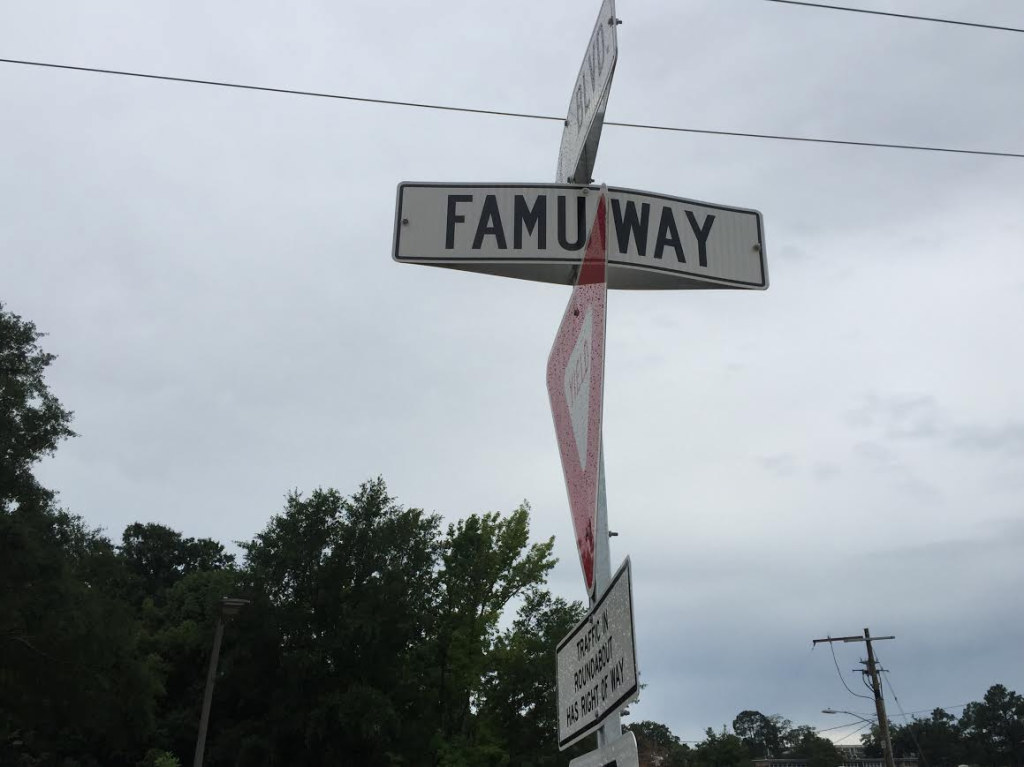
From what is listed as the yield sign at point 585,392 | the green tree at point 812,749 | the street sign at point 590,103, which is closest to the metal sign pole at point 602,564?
the yield sign at point 585,392

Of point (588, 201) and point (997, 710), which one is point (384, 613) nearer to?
point (588, 201)

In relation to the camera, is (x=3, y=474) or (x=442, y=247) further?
(x=3, y=474)

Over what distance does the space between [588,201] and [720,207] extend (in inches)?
19.5

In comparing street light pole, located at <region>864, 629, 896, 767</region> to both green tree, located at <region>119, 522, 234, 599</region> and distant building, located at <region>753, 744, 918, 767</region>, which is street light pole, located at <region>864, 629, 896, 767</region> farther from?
distant building, located at <region>753, 744, 918, 767</region>

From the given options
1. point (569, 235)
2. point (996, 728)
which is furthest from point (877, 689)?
point (996, 728)

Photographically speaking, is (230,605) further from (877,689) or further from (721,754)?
(721,754)

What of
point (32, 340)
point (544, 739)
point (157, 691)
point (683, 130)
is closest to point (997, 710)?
point (544, 739)

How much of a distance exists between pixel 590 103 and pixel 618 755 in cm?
233

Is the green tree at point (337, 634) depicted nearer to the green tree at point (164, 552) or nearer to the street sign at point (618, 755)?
the street sign at point (618, 755)

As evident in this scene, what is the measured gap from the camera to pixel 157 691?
106 ft

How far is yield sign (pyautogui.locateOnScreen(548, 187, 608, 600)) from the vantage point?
8.56 feet

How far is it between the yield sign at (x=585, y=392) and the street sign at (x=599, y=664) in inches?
7.3

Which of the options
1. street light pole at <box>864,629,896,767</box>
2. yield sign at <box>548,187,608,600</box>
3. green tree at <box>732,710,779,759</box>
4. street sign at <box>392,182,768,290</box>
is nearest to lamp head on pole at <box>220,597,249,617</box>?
street sign at <box>392,182,768,290</box>

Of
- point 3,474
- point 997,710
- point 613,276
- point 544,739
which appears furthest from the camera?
point 997,710
